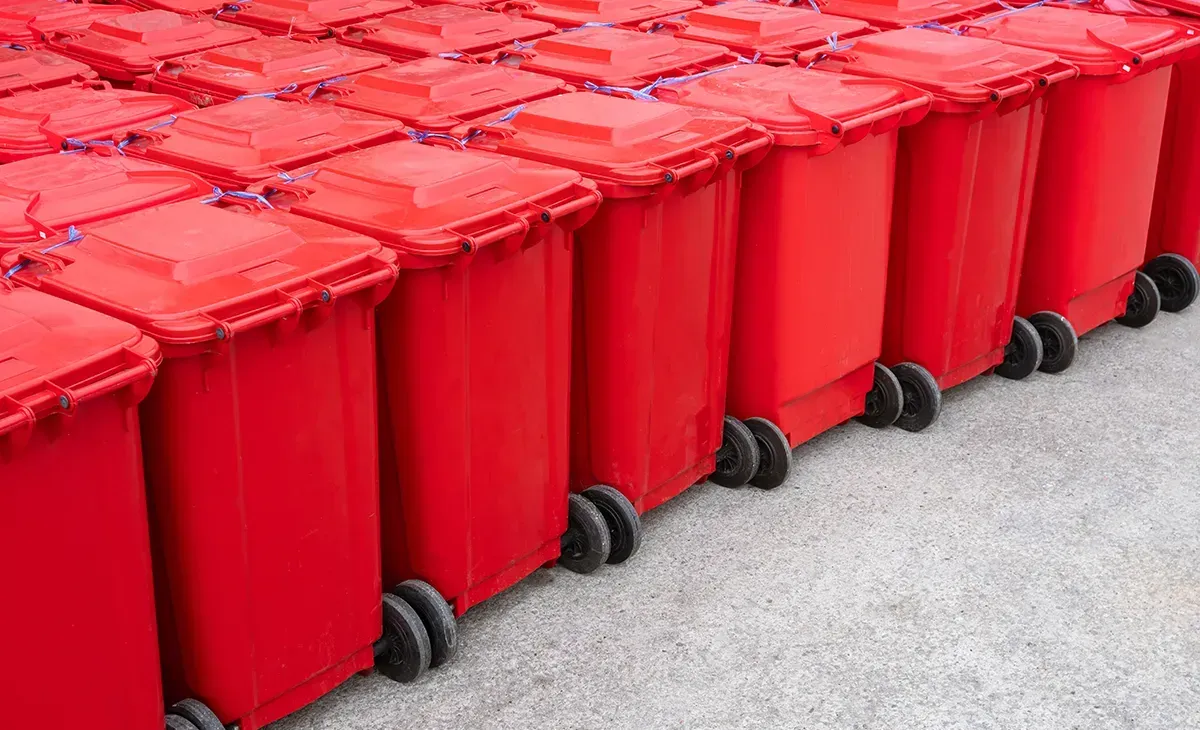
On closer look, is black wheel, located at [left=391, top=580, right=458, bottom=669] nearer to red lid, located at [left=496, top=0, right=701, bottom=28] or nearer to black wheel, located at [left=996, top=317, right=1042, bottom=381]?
black wheel, located at [left=996, top=317, right=1042, bottom=381]

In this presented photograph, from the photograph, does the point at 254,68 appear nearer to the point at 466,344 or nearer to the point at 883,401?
the point at 466,344

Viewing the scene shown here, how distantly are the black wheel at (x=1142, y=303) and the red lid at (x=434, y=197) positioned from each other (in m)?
3.10

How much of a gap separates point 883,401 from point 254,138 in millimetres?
2330

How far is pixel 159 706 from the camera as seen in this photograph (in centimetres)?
289

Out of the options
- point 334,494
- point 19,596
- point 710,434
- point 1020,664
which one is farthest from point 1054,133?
point 19,596

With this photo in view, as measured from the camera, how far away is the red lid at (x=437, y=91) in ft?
13.7

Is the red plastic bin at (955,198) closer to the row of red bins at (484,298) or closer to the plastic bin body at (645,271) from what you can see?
the row of red bins at (484,298)

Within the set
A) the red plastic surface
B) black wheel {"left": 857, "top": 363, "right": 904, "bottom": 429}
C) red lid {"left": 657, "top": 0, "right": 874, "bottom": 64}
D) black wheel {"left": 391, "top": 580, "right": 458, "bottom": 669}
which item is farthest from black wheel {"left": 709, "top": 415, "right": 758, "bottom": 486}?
red lid {"left": 657, "top": 0, "right": 874, "bottom": 64}

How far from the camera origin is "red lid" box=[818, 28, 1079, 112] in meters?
4.42

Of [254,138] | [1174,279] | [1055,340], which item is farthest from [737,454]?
[1174,279]

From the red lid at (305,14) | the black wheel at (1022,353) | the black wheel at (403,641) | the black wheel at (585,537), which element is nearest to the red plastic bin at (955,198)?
the black wheel at (1022,353)

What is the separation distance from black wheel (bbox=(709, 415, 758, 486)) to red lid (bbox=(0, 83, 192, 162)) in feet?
6.48

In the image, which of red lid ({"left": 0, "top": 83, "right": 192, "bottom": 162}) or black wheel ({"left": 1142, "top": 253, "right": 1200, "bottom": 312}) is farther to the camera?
black wheel ({"left": 1142, "top": 253, "right": 1200, "bottom": 312})

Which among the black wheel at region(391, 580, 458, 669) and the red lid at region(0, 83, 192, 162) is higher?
the red lid at region(0, 83, 192, 162)
